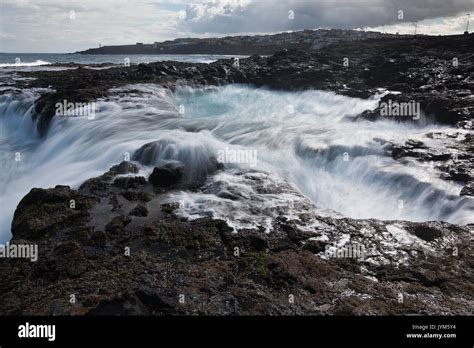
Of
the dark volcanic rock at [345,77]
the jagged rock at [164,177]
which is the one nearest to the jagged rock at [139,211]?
the jagged rock at [164,177]

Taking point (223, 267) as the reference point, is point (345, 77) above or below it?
above

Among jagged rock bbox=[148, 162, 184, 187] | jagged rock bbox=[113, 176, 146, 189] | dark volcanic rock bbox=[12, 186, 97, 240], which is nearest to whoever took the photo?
dark volcanic rock bbox=[12, 186, 97, 240]

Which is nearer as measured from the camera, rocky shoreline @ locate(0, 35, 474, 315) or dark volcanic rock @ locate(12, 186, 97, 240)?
rocky shoreline @ locate(0, 35, 474, 315)

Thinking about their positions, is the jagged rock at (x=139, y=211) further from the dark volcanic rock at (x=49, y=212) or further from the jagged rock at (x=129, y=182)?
the jagged rock at (x=129, y=182)

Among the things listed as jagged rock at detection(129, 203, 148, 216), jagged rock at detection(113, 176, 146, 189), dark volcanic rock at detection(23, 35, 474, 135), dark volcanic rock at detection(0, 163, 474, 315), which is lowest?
dark volcanic rock at detection(0, 163, 474, 315)

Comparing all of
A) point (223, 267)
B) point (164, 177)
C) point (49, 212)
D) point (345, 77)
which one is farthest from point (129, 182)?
point (345, 77)

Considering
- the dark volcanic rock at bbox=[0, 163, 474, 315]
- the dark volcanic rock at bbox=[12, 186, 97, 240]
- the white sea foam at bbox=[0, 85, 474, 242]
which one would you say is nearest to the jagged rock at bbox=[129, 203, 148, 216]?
the dark volcanic rock at bbox=[0, 163, 474, 315]

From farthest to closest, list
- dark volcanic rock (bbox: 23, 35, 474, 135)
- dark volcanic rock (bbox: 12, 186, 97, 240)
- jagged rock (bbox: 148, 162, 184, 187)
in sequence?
dark volcanic rock (bbox: 23, 35, 474, 135)
jagged rock (bbox: 148, 162, 184, 187)
dark volcanic rock (bbox: 12, 186, 97, 240)

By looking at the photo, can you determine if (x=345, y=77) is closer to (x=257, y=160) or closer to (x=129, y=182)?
(x=257, y=160)

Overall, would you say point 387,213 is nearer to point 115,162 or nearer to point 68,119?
point 115,162

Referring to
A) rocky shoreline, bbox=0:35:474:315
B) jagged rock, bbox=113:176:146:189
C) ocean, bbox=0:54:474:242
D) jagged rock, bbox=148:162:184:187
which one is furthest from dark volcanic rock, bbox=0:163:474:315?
jagged rock, bbox=148:162:184:187

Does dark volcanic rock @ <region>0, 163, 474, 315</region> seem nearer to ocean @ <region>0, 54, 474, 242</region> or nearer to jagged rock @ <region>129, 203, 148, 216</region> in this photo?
jagged rock @ <region>129, 203, 148, 216</region>

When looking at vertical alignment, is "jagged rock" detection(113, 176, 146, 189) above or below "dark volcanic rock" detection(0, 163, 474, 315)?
above

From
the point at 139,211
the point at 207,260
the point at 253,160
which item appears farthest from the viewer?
the point at 253,160
